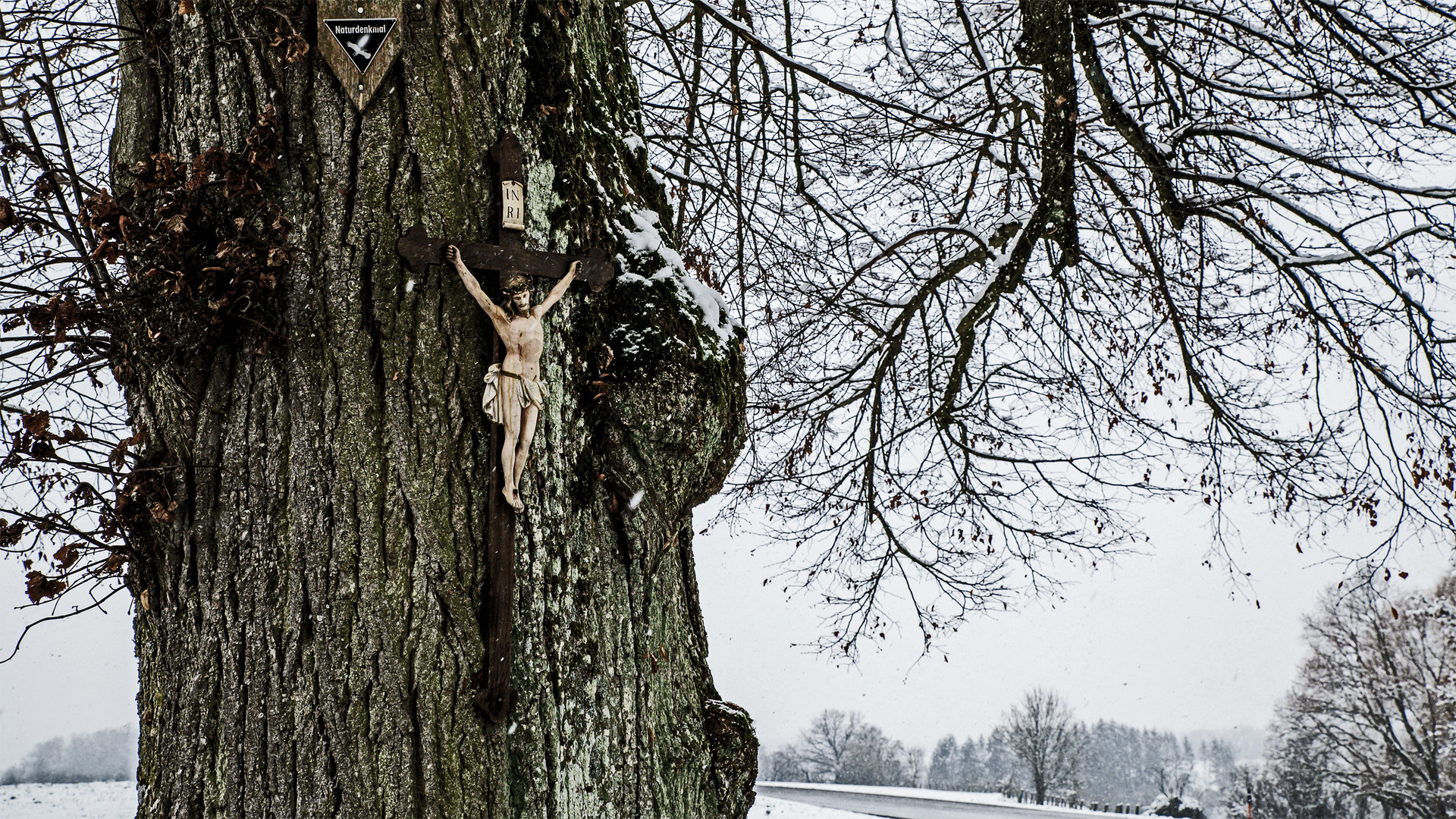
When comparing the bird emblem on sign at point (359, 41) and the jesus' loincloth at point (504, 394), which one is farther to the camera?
the bird emblem on sign at point (359, 41)

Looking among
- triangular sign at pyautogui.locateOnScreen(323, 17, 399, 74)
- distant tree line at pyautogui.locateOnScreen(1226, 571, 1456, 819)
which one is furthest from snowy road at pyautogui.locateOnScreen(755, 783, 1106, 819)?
triangular sign at pyautogui.locateOnScreen(323, 17, 399, 74)

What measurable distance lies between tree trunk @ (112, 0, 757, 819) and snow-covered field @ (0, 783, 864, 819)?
9079mm

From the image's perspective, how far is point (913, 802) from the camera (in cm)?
2391

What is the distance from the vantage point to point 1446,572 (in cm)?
1834

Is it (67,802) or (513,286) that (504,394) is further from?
(67,802)

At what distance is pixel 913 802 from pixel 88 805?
18.7 meters

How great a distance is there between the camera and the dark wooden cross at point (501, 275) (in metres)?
1.89

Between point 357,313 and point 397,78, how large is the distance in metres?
0.55

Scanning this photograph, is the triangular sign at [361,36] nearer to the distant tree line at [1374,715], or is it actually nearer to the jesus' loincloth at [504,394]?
the jesus' loincloth at [504,394]

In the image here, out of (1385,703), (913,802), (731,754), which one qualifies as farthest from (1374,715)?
(731,754)

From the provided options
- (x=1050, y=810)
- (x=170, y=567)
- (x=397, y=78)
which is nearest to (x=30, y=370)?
(x=170, y=567)

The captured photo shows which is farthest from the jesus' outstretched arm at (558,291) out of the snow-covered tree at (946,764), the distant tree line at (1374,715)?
the snow-covered tree at (946,764)

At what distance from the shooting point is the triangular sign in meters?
2.07

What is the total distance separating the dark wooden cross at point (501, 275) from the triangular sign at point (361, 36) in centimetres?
33
